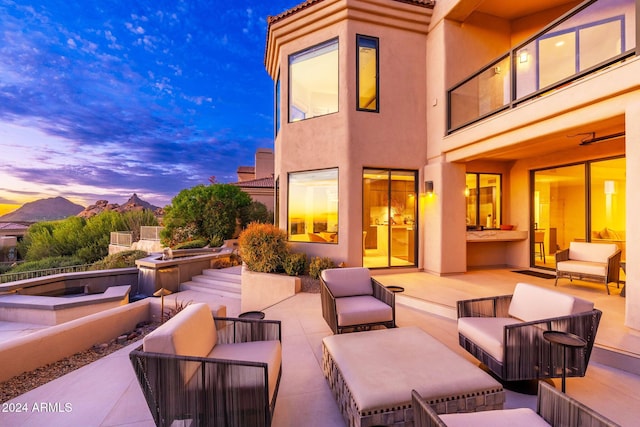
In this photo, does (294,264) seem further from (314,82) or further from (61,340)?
(314,82)

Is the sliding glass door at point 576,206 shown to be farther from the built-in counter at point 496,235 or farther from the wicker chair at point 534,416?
the wicker chair at point 534,416

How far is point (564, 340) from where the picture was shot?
2484mm

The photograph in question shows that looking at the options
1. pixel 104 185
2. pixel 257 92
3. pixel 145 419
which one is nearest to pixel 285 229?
pixel 145 419

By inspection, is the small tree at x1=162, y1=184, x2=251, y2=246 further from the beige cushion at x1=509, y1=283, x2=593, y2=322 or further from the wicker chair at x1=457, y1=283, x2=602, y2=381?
the wicker chair at x1=457, y1=283, x2=602, y2=381

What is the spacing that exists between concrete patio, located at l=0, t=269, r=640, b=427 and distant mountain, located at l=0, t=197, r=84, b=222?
2883cm

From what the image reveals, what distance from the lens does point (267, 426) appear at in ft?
6.50

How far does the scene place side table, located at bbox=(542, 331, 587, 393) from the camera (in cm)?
240

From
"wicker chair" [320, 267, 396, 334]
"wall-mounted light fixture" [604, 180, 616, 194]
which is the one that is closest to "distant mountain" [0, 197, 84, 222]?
"wicker chair" [320, 267, 396, 334]

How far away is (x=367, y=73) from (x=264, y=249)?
18.9ft

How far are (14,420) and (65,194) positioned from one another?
1316 inches

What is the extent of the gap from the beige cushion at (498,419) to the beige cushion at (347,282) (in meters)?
2.91

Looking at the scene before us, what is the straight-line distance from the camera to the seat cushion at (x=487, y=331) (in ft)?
9.05

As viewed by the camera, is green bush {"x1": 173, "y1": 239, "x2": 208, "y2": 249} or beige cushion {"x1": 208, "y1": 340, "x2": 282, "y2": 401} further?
green bush {"x1": 173, "y1": 239, "x2": 208, "y2": 249}

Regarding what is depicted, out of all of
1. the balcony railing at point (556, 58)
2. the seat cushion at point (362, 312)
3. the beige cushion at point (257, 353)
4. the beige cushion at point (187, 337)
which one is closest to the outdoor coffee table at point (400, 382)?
the beige cushion at point (257, 353)
